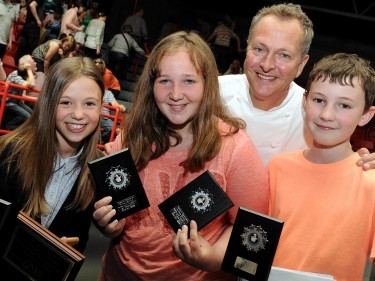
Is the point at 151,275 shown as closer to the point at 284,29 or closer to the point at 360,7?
the point at 284,29

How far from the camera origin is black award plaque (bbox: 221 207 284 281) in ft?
4.51

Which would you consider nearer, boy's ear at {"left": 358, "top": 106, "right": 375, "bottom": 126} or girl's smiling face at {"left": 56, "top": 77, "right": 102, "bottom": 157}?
boy's ear at {"left": 358, "top": 106, "right": 375, "bottom": 126}

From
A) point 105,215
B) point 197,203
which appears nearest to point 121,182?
point 105,215

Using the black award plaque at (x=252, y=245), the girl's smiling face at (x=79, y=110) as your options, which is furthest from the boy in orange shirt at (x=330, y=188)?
the girl's smiling face at (x=79, y=110)

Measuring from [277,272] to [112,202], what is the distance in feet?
2.02

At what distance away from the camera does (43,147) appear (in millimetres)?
1955

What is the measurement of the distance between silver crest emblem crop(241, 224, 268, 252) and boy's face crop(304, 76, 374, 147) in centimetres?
47

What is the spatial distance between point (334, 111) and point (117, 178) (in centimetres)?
82

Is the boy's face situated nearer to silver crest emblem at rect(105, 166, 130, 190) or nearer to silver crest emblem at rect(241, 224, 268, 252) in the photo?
silver crest emblem at rect(241, 224, 268, 252)

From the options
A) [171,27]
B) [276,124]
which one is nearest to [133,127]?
[276,124]

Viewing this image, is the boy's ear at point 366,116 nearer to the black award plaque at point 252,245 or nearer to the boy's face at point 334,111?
the boy's face at point 334,111

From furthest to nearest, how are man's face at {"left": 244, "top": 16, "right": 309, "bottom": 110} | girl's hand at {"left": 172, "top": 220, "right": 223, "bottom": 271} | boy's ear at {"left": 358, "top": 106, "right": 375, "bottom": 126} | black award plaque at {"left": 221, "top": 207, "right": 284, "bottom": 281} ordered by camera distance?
man's face at {"left": 244, "top": 16, "right": 309, "bottom": 110}
boy's ear at {"left": 358, "top": 106, "right": 375, "bottom": 126}
girl's hand at {"left": 172, "top": 220, "right": 223, "bottom": 271}
black award plaque at {"left": 221, "top": 207, "right": 284, "bottom": 281}

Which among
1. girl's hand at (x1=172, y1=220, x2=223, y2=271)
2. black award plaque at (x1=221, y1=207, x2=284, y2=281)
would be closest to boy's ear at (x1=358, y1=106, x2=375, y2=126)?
black award plaque at (x1=221, y1=207, x2=284, y2=281)

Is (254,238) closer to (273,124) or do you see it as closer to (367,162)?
(367,162)
